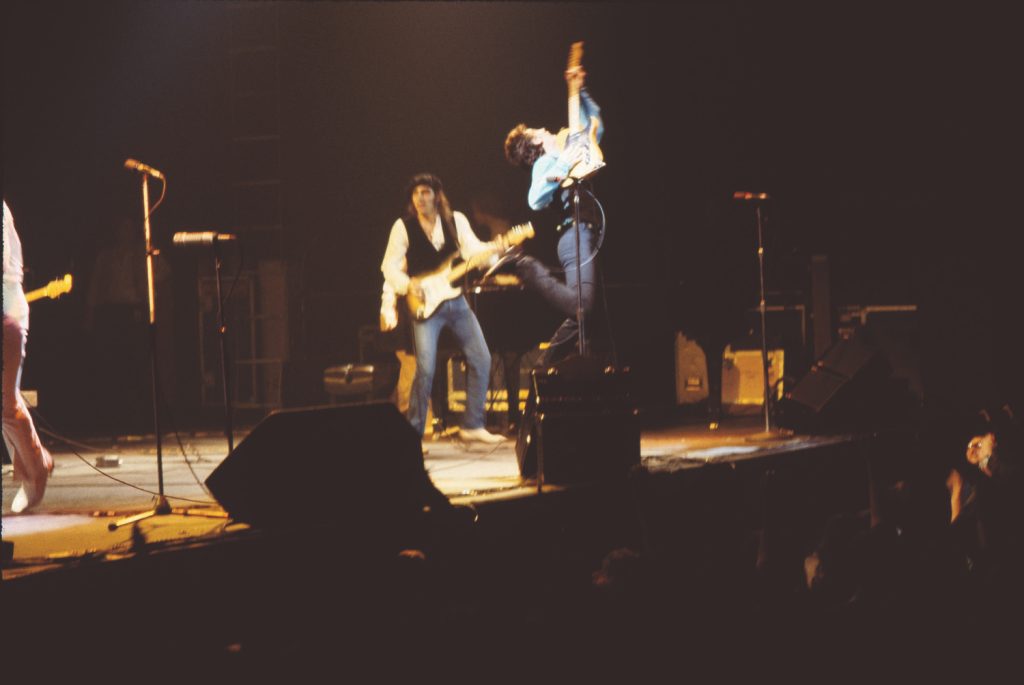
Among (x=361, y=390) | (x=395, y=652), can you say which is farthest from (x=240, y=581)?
(x=361, y=390)

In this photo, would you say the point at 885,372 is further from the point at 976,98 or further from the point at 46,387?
the point at 46,387

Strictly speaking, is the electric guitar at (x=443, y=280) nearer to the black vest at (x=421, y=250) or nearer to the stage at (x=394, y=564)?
the black vest at (x=421, y=250)

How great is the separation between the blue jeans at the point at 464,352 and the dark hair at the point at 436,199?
1.78 ft

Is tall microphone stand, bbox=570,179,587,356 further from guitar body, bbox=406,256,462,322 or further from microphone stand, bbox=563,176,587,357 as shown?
guitar body, bbox=406,256,462,322

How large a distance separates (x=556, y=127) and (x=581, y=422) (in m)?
A: 5.52

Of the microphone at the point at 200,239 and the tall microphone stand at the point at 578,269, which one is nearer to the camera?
the microphone at the point at 200,239

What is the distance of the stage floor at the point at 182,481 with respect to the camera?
4.02m

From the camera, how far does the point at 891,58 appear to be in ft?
30.7

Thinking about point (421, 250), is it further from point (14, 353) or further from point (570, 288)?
point (14, 353)

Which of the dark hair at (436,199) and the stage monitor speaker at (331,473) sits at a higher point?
the dark hair at (436,199)

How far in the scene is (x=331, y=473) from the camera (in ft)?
13.4

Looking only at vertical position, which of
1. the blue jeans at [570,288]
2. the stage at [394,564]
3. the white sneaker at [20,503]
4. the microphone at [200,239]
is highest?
the microphone at [200,239]

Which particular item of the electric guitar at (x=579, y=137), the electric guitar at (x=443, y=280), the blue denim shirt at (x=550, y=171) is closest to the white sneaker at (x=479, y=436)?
the electric guitar at (x=443, y=280)

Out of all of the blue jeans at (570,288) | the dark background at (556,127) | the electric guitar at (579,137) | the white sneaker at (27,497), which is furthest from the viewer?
the dark background at (556,127)
